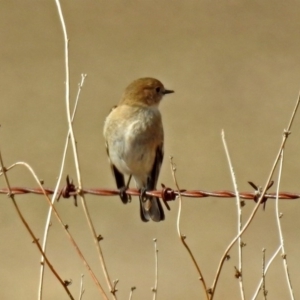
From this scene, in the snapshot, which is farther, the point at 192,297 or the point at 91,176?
the point at 91,176

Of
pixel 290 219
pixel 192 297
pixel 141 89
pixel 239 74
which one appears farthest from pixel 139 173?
pixel 239 74

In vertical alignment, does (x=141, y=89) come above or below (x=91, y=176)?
below

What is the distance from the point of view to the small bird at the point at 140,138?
539 centimetres

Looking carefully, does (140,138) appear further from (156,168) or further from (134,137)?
(156,168)

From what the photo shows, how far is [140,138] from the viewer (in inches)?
212

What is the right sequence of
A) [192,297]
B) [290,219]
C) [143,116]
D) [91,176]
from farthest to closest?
1. [91,176]
2. [290,219]
3. [192,297]
4. [143,116]

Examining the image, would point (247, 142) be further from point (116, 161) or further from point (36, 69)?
point (116, 161)

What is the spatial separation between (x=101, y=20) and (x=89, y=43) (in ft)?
1.01

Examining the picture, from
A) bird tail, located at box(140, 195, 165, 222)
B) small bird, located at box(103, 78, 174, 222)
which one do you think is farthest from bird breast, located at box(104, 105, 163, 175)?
bird tail, located at box(140, 195, 165, 222)

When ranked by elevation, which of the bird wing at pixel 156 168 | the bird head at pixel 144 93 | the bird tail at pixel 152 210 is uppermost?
the bird head at pixel 144 93

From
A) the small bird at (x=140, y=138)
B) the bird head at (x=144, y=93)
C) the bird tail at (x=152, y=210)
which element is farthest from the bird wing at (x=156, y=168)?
the bird head at (x=144, y=93)

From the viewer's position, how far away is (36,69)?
9773 mm

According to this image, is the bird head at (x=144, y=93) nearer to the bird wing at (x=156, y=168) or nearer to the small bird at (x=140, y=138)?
the small bird at (x=140, y=138)

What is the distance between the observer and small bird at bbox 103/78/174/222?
5395mm
